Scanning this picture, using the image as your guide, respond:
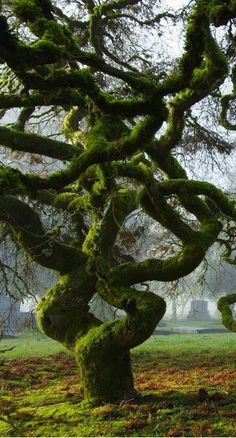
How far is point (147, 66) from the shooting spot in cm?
1112

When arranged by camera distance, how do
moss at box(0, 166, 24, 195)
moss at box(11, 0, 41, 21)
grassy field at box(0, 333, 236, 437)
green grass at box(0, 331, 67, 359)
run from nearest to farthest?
moss at box(11, 0, 41, 21)
moss at box(0, 166, 24, 195)
grassy field at box(0, 333, 236, 437)
green grass at box(0, 331, 67, 359)

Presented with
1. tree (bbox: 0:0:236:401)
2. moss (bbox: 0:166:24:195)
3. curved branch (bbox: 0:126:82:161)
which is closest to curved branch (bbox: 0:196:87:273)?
tree (bbox: 0:0:236:401)

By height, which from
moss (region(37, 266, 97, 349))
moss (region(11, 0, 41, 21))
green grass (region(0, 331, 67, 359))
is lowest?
green grass (region(0, 331, 67, 359))

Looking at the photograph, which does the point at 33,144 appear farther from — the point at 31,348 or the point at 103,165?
the point at 31,348

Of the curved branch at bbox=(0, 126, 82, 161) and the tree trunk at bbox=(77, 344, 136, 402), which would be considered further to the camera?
the tree trunk at bbox=(77, 344, 136, 402)

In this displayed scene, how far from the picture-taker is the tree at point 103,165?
3986mm

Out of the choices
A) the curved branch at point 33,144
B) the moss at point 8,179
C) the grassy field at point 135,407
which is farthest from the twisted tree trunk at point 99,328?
the moss at point 8,179

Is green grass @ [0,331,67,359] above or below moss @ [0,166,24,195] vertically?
below

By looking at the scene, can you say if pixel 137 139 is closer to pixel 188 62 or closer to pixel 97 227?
pixel 188 62

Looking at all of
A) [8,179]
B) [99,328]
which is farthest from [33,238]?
[8,179]

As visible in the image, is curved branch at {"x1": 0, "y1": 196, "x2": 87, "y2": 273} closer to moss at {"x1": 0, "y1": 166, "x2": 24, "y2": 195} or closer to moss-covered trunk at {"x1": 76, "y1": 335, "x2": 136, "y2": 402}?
moss-covered trunk at {"x1": 76, "y1": 335, "x2": 136, "y2": 402}

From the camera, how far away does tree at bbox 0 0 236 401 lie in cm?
399

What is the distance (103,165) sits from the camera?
5.89 m

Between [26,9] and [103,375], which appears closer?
[26,9]
